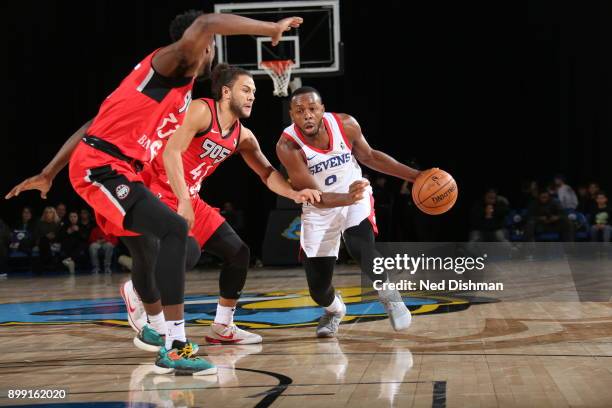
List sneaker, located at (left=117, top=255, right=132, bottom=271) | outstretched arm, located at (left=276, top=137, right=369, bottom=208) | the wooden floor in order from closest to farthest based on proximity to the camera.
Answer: the wooden floor < outstretched arm, located at (left=276, top=137, right=369, bottom=208) < sneaker, located at (left=117, top=255, right=132, bottom=271)

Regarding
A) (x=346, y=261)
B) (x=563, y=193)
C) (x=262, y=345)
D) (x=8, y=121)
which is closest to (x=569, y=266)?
(x=563, y=193)

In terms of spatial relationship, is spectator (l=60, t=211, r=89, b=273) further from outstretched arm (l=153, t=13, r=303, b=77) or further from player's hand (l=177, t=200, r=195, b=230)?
outstretched arm (l=153, t=13, r=303, b=77)

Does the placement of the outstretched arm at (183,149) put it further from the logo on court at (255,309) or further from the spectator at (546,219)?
the spectator at (546,219)

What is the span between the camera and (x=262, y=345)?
16.8 ft

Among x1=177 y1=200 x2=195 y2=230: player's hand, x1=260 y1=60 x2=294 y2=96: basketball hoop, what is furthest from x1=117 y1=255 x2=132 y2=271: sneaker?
x1=177 y1=200 x2=195 y2=230: player's hand

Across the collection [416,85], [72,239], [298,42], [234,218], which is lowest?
[72,239]

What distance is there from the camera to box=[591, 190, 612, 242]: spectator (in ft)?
44.8

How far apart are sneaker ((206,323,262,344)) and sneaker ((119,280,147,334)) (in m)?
0.45

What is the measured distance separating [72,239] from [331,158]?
995 cm

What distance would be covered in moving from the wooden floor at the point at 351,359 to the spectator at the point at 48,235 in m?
6.95

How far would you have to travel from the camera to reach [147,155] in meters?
4.50

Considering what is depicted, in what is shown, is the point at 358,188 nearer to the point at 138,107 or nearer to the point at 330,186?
the point at 330,186

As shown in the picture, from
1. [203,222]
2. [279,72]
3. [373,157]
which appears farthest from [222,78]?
[279,72]

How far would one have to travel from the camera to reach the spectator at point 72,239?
1438cm
